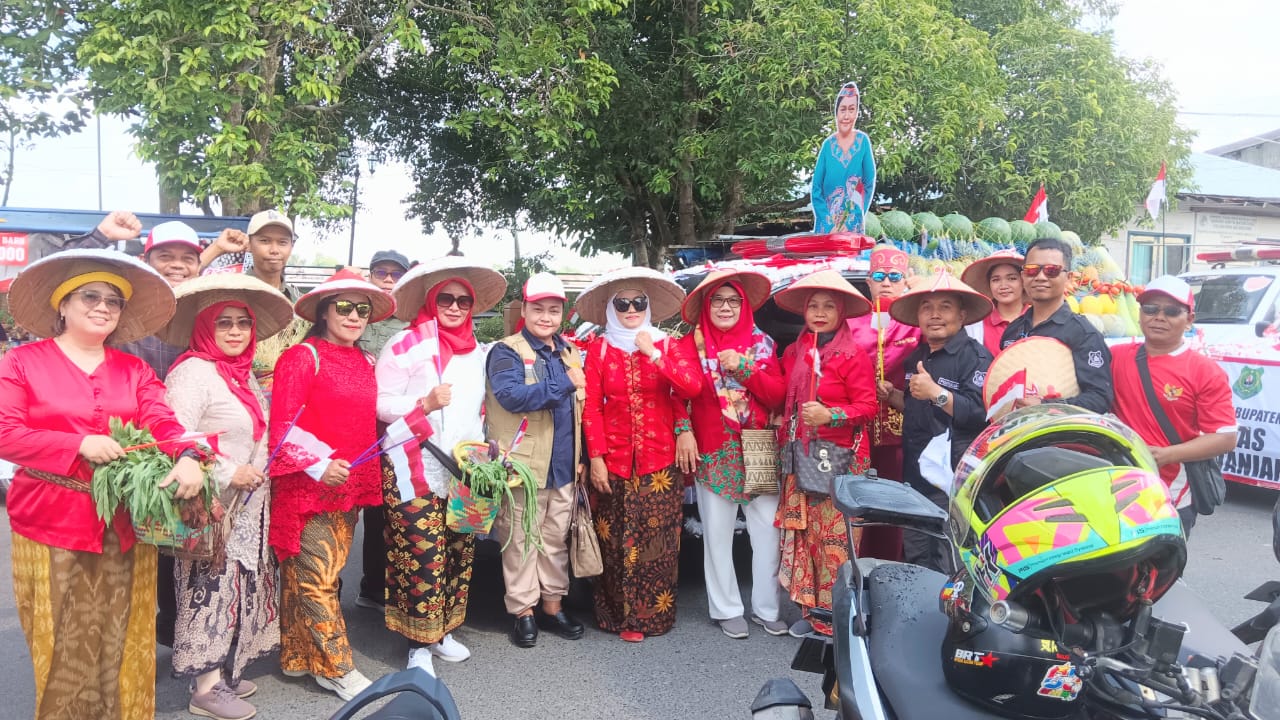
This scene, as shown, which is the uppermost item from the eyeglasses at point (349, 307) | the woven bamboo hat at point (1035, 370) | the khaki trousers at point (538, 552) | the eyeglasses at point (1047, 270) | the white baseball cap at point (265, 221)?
the white baseball cap at point (265, 221)

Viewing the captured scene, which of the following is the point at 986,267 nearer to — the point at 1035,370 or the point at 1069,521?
the point at 1035,370

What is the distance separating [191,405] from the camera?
10.8 feet

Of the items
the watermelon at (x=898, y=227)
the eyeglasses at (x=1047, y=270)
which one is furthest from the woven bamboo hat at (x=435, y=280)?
the watermelon at (x=898, y=227)

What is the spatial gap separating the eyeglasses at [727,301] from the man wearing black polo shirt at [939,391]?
84 cm

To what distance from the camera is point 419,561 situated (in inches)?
152

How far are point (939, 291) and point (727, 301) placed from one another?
1.08m

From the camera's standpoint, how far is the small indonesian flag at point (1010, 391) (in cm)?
304

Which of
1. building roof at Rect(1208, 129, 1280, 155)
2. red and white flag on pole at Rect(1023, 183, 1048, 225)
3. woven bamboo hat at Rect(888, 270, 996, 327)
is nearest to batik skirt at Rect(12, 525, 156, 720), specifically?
woven bamboo hat at Rect(888, 270, 996, 327)

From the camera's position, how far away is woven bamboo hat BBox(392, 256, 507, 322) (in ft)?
13.4

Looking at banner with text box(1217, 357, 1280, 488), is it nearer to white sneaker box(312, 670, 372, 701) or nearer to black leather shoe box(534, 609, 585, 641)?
black leather shoe box(534, 609, 585, 641)

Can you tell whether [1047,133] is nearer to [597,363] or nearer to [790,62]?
[790,62]

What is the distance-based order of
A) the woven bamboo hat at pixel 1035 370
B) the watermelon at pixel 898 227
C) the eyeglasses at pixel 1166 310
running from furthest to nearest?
1. the watermelon at pixel 898 227
2. the eyeglasses at pixel 1166 310
3. the woven bamboo hat at pixel 1035 370

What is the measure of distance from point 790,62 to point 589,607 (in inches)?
318

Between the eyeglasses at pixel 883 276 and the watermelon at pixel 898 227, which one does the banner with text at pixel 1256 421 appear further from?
the eyeglasses at pixel 883 276
